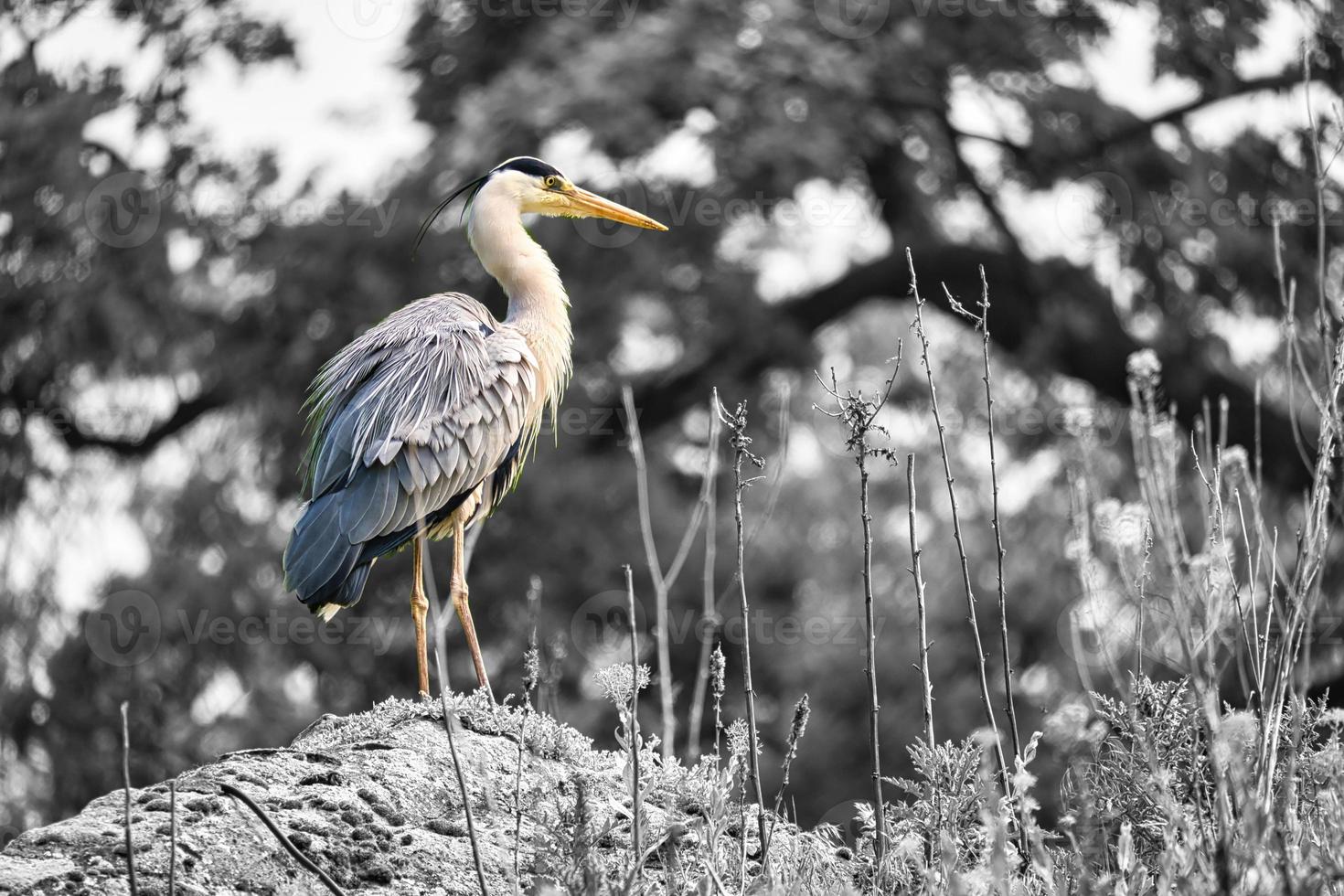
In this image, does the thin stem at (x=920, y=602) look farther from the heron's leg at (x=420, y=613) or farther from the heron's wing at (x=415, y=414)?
the heron's wing at (x=415, y=414)

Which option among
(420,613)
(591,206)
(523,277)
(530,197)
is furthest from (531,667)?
(591,206)

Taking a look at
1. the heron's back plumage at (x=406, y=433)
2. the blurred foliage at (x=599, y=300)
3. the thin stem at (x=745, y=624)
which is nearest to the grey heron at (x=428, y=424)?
the heron's back plumage at (x=406, y=433)

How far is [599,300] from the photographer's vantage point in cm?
1083

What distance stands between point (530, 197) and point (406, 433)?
1.75 m

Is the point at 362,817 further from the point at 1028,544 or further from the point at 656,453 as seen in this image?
the point at 1028,544

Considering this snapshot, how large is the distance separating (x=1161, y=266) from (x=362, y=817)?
8.62m

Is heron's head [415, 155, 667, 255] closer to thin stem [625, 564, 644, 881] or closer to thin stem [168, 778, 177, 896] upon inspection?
thin stem [625, 564, 644, 881]

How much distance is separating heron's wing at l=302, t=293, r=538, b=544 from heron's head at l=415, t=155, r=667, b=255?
72 centimetres

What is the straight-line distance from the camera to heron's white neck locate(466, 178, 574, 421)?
616 cm

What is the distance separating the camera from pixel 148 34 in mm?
11359

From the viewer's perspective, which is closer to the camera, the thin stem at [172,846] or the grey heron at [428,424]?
the thin stem at [172,846]

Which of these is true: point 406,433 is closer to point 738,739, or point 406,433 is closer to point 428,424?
point 428,424

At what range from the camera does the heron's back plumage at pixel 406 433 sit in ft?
16.4

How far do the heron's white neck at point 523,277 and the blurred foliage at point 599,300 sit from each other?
3.22 meters
